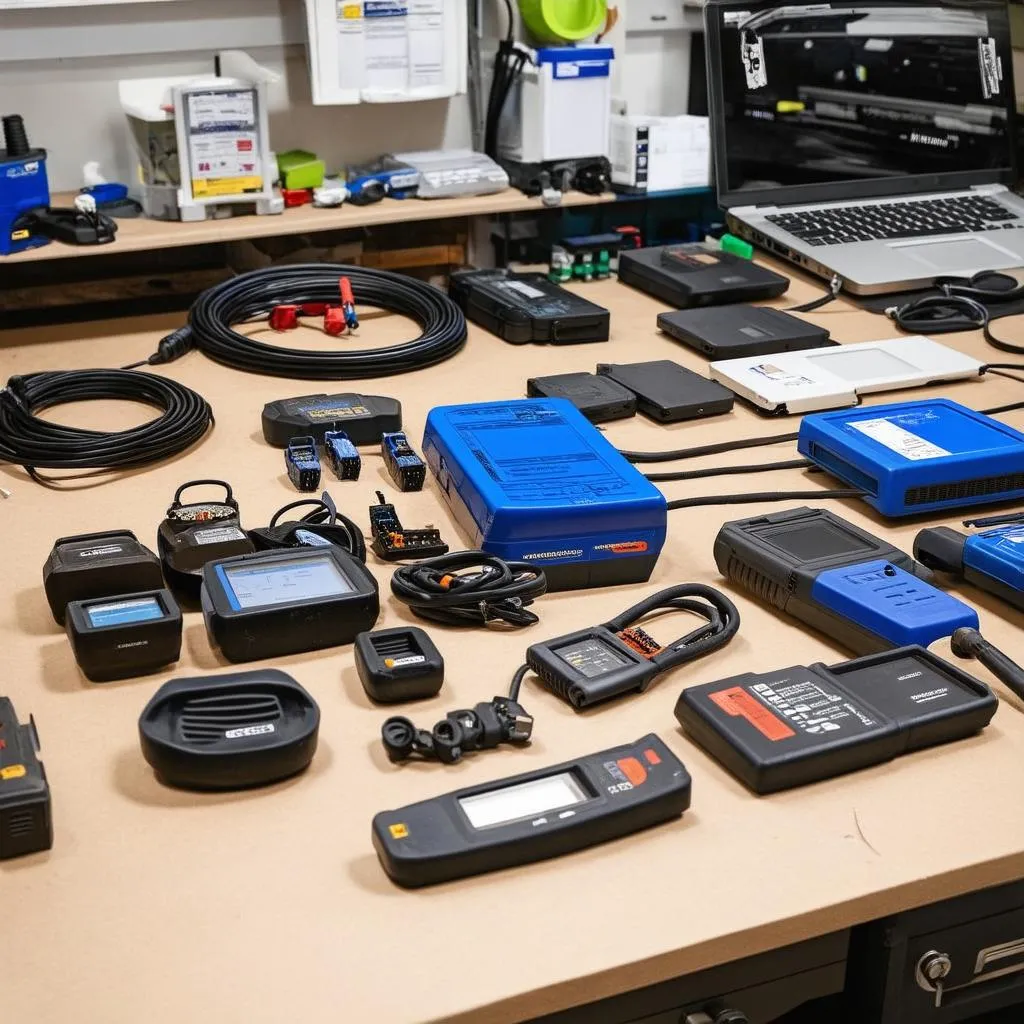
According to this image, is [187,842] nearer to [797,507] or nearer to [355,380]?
[797,507]

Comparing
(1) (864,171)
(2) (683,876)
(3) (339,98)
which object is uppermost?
(3) (339,98)

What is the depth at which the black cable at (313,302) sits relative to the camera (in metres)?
1.68

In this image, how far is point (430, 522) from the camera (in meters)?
1.32

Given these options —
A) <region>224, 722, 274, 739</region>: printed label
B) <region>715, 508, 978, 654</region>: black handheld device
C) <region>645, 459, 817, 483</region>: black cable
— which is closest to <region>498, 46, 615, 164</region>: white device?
<region>645, 459, 817, 483</region>: black cable

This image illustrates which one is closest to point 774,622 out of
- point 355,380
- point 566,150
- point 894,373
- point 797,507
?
point 797,507

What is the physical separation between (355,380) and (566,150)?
0.71m

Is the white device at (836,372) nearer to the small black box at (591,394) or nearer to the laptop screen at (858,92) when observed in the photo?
the small black box at (591,394)

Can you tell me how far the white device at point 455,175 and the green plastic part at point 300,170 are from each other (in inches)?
6.1

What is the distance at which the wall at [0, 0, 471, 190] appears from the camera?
1968 mm

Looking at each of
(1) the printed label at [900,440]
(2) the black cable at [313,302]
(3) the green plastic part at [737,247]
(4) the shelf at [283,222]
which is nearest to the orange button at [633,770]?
(1) the printed label at [900,440]

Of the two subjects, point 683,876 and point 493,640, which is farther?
point 493,640

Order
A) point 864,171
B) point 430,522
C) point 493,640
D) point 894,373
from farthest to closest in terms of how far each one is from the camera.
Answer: point 864,171 < point 894,373 < point 430,522 < point 493,640

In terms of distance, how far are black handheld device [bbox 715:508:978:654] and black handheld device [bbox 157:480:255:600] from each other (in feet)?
1.50

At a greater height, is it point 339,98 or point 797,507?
point 339,98
